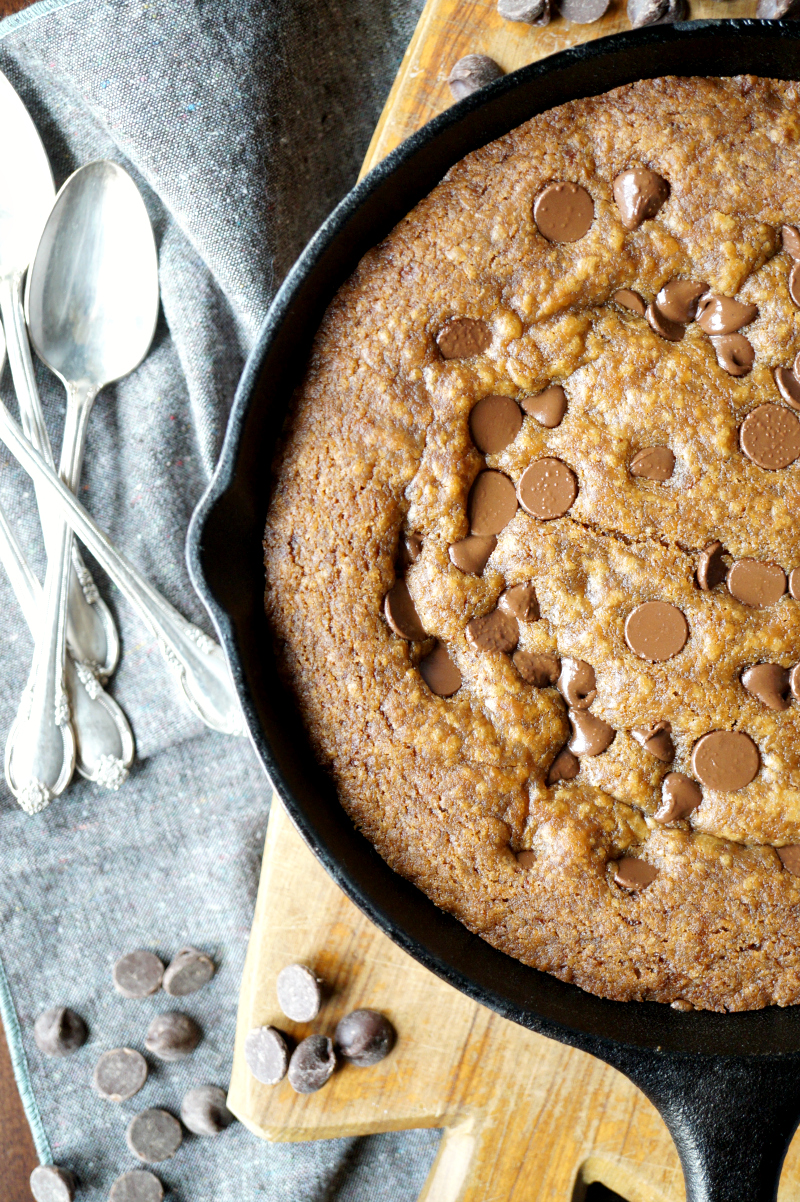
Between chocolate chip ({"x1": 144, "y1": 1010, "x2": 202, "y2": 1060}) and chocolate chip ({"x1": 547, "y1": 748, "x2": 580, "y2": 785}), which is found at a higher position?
chocolate chip ({"x1": 547, "y1": 748, "x2": 580, "y2": 785})

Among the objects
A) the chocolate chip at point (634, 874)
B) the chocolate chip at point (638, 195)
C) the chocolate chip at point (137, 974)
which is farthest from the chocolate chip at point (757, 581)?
the chocolate chip at point (137, 974)

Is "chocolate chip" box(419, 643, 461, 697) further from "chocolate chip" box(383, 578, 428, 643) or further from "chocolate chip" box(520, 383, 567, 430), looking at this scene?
"chocolate chip" box(520, 383, 567, 430)

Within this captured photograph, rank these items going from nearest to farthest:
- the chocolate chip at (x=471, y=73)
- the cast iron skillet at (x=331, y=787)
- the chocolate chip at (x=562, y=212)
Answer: the cast iron skillet at (x=331, y=787), the chocolate chip at (x=562, y=212), the chocolate chip at (x=471, y=73)

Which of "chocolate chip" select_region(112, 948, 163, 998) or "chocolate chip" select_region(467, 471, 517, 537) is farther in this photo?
"chocolate chip" select_region(112, 948, 163, 998)

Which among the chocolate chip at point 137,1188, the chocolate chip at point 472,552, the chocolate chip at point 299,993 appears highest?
the chocolate chip at point 472,552

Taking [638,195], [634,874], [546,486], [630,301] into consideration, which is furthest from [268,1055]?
[638,195]

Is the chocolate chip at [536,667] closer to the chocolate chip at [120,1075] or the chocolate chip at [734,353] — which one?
the chocolate chip at [734,353]

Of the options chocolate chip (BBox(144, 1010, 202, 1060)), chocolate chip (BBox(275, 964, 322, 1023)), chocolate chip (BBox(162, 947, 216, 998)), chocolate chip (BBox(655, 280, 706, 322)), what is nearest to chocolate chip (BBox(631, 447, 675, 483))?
chocolate chip (BBox(655, 280, 706, 322))
